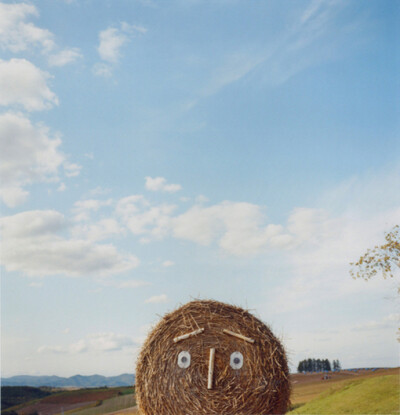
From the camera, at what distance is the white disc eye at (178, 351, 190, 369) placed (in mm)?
7855

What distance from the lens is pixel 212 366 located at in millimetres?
7672

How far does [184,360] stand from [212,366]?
53 centimetres

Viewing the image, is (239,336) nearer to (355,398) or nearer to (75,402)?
(355,398)

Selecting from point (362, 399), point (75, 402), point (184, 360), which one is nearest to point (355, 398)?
point (362, 399)

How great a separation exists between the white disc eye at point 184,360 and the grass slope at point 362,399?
23.9ft

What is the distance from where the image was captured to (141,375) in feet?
26.6

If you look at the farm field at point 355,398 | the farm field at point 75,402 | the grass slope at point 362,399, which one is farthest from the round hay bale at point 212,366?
the farm field at point 75,402

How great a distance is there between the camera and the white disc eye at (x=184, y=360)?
25.8 feet

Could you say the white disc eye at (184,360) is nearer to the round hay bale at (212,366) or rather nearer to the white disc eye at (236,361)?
the round hay bale at (212,366)

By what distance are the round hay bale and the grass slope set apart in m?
6.22

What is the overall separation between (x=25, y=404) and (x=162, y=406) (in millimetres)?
15470

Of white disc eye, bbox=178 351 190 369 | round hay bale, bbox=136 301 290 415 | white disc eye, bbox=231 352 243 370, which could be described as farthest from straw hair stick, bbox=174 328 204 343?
white disc eye, bbox=231 352 243 370

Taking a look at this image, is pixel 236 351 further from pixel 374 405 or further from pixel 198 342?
pixel 374 405

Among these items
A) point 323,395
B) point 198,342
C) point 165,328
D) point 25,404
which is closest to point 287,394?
point 198,342
